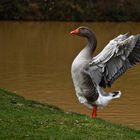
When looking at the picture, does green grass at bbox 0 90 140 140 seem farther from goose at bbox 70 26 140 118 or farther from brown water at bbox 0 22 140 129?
brown water at bbox 0 22 140 129

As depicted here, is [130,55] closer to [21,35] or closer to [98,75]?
[98,75]

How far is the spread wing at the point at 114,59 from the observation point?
397 inches

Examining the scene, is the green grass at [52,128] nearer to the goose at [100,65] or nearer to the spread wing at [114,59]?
the goose at [100,65]

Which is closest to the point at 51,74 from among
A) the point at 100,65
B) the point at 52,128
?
the point at 100,65

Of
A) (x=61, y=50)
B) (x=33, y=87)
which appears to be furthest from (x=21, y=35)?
(x=33, y=87)

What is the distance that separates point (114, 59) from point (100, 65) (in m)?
0.28

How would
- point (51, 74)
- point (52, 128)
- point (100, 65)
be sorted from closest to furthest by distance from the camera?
1. point (52, 128)
2. point (100, 65)
3. point (51, 74)

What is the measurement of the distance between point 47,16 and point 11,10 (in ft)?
18.4

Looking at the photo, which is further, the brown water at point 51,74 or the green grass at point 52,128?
the brown water at point 51,74

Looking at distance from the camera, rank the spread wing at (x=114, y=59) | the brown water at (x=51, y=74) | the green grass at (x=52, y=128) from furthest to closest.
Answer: the brown water at (x=51, y=74) → the spread wing at (x=114, y=59) → the green grass at (x=52, y=128)

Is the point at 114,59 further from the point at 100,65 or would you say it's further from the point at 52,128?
the point at 52,128

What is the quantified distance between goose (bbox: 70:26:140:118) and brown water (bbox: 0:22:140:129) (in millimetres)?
5099

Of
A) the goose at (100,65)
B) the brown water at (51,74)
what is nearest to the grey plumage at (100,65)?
the goose at (100,65)

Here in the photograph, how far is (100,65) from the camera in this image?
10320 mm
